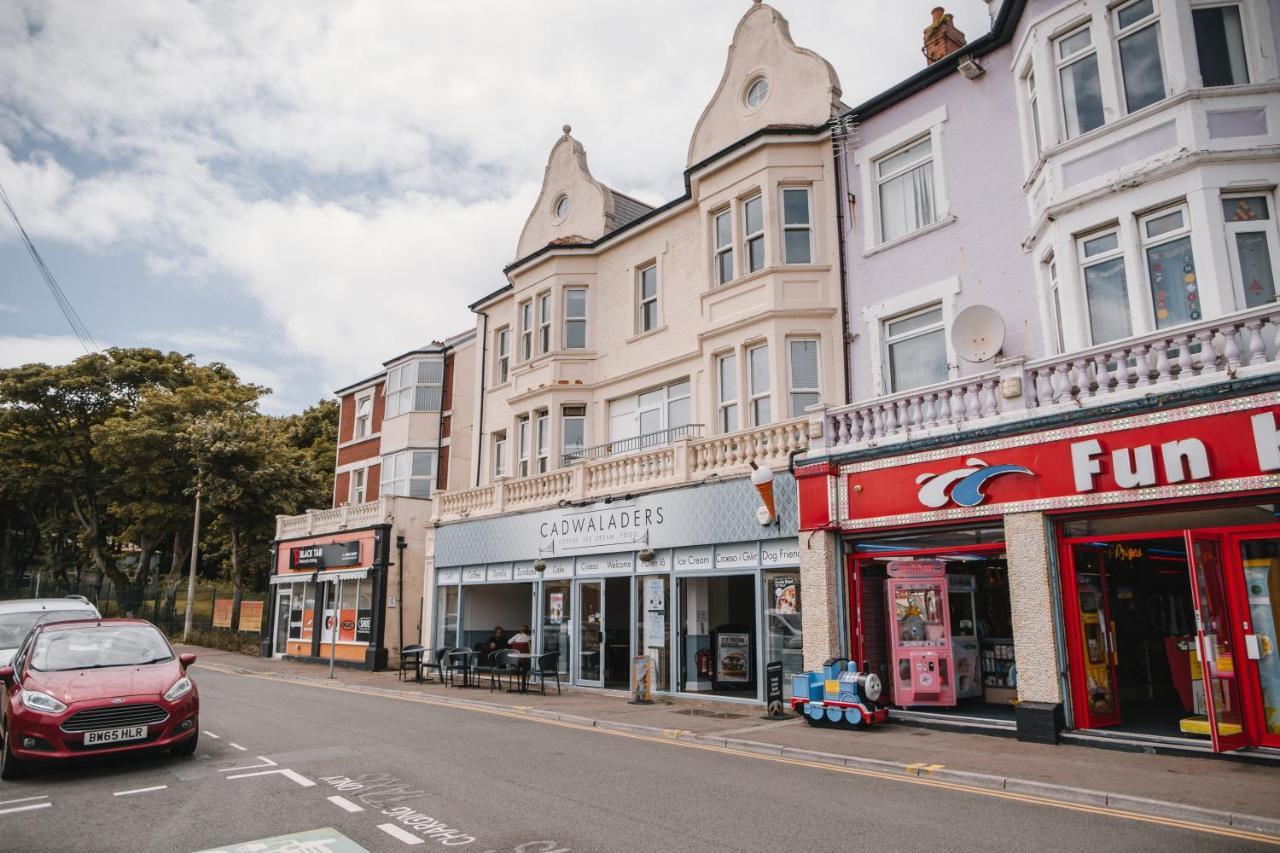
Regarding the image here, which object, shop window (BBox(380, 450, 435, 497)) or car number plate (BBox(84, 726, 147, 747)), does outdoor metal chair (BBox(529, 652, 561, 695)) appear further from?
shop window (BBox(380, 450, 435, 497))

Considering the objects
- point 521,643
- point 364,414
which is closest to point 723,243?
point 521,643

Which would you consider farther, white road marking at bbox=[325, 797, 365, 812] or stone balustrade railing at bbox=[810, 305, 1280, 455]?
stone balustrade railing at bbox=[810, 305, 1280, 455]

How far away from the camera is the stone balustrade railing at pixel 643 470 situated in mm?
15539

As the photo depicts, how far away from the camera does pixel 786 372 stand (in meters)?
16.9

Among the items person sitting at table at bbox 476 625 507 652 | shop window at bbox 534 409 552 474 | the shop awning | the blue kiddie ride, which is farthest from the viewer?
the shop awning

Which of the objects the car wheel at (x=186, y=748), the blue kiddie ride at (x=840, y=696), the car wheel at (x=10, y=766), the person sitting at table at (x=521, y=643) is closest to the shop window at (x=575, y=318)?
the person sitting at table at (x=521, y=643)

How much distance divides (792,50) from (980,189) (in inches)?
241

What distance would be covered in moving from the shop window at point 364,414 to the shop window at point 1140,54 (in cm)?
2825

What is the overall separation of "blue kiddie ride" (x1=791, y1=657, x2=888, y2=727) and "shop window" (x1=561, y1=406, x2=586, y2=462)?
10.9 m

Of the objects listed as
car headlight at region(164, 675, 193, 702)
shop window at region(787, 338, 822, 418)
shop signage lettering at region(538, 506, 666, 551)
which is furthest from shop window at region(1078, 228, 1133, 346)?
car headlight at region(164, 675, 193, 702)

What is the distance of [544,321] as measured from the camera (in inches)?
930

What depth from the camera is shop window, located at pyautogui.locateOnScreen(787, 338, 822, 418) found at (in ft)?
55.0

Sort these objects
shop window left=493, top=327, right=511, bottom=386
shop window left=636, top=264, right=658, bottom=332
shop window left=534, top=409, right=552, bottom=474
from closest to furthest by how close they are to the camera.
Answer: shop window left=636, top=264, right=658, bottom=332 < shop window left=534, top=409, right=552, bottom=474 < shop window left=493, top=327, right=511, bottom=386

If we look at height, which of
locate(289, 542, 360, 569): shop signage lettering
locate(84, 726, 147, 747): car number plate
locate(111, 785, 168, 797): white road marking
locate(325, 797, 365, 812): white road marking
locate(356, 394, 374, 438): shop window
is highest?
locate(356, 394, 374, 438): shop window
